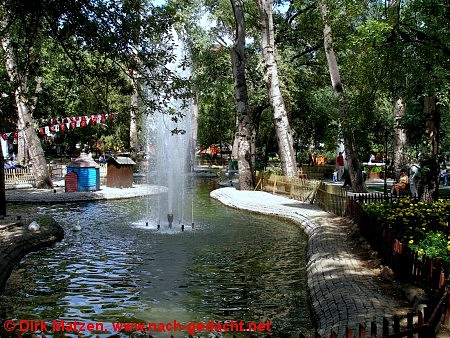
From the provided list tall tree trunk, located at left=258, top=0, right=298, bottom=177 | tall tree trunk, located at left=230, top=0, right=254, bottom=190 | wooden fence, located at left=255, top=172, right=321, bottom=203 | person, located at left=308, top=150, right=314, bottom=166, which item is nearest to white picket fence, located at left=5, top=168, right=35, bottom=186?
tall tree trunk, located at left=230, top=0, right=254, bottom=190

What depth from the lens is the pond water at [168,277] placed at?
7.99 metres

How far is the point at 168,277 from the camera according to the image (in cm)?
1021

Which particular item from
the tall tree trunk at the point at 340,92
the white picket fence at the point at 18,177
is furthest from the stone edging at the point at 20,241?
the white picket fence at the point at 18,177

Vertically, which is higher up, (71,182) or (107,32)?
(107,32)

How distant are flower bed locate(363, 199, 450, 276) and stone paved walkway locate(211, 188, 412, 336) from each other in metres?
0.97

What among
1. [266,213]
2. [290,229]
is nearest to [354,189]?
[266,213]

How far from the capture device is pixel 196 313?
317 inches

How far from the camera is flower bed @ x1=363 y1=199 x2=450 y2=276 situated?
335 inches

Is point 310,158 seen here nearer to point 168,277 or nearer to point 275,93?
point 275,93

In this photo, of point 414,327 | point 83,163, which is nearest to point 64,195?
point 83,163

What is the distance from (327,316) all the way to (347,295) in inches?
28.8

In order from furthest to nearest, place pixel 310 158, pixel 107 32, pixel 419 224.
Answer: pixel 310 158
pixel 419 224
pixel 107 32

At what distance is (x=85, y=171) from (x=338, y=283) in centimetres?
2001

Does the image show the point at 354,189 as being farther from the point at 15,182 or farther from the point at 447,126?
the point at 15,182
